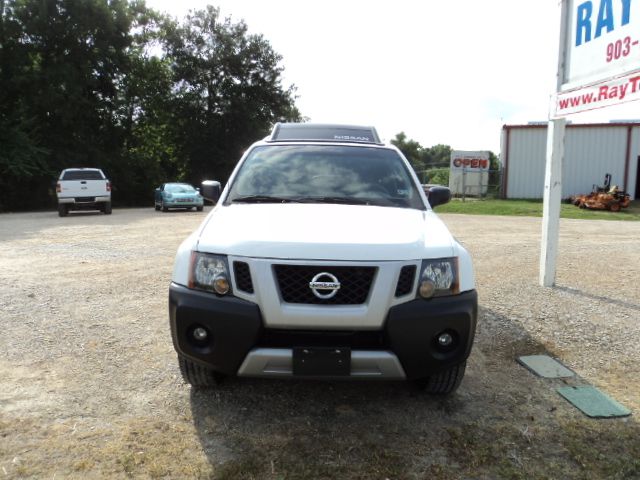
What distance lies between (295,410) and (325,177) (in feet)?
5.91

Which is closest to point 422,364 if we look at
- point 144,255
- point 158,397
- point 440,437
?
point 440,437

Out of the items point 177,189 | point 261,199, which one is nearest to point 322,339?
point 261,199

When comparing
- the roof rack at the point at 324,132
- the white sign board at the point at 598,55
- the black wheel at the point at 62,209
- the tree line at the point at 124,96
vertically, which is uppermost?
the tree line at the point at 124,96

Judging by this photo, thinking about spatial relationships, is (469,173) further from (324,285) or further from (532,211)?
(324,285)

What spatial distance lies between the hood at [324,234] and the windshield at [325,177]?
29 cm

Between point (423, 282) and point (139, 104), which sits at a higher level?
point (139, 104)

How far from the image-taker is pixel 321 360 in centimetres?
285

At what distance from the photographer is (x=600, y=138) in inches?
1118

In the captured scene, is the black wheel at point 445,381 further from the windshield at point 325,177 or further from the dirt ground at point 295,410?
the windshield at point 325,177

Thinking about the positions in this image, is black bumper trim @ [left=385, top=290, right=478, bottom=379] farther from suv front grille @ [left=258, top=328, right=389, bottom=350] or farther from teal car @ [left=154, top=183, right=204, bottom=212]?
teal car @ [left=154, top=183, right=204, bottom=212]

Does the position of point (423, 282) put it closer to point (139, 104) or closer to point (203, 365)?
point (203, 365)

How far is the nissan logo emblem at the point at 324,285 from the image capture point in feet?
9.39

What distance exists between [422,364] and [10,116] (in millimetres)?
30190

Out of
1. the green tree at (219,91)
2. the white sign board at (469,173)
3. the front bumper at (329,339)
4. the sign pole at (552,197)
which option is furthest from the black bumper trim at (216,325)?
the green tree at (219,91)
